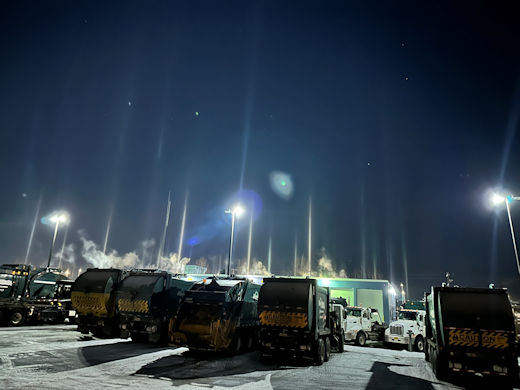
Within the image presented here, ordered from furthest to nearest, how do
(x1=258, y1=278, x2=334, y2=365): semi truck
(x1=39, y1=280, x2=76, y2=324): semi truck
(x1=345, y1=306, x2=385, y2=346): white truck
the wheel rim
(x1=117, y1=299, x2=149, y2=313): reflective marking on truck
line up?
(x1=39, y1=280, x2=76, y2=324): semi truck → (x1=345, y1=306, x2=385, y2=346): white truck → the wheel rim → (x1=117, y1=299, x2=149, y2=313): reflective marking on truck → (x1=258, y1=278, x2=334, y2=365): semi truck

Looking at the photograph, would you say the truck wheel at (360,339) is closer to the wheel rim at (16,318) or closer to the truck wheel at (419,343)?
the truck wheel at (419,343)

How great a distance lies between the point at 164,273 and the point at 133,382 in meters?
7.61

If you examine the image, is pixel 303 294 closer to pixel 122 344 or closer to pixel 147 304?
pixel 147 304

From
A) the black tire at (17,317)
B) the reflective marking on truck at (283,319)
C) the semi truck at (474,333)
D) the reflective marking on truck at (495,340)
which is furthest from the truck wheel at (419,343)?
the black tire at (17,317)

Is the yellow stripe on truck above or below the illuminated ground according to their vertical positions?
above

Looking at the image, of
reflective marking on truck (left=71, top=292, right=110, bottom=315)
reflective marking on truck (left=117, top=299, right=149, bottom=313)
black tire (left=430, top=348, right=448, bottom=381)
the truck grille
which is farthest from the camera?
the truck grille

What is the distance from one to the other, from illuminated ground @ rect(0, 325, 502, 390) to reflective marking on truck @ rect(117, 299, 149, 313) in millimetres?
1443

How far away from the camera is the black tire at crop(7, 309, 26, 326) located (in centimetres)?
1916

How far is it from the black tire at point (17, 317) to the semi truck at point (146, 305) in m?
8.34

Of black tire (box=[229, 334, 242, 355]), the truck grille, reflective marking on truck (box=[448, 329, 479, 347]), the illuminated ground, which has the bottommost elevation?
the illuminated ground

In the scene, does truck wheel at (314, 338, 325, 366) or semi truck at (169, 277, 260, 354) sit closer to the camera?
truck wheel at (314, 338, 325, 366)

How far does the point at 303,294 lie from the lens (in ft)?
40.4

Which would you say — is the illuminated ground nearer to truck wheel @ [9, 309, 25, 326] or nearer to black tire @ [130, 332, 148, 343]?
black tire @ [130, 332, 148, 343]

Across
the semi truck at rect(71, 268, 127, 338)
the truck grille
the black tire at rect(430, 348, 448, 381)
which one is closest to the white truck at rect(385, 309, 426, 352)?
the truck grille
